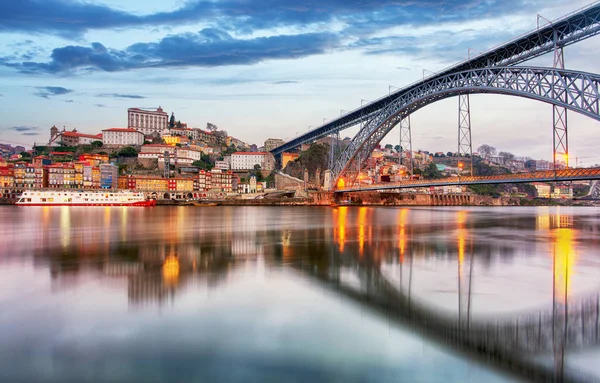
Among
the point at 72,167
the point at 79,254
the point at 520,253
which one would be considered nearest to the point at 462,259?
the point at 520,253

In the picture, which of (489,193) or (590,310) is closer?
(590,310)

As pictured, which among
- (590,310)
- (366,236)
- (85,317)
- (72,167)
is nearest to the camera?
(85,317)

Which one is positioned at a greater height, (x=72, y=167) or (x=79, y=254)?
(x=72, y=167)

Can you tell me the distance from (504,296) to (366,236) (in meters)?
11.1

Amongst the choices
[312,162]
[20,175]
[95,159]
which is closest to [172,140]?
[95,159]

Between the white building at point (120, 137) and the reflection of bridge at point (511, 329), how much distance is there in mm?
103654

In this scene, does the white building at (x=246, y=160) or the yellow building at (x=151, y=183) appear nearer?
the yellow building at (x=151, y=183)

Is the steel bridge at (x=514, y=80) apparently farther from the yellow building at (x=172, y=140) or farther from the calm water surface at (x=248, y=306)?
the yellow building at (x=172, y=140)

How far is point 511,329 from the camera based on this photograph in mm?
6117

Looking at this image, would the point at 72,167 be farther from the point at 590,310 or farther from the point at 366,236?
the point at 590,310

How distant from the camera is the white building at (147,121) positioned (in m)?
120

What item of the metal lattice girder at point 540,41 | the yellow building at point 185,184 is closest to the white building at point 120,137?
the yellow building at point 185,184

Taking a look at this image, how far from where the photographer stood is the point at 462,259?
40.5 feet

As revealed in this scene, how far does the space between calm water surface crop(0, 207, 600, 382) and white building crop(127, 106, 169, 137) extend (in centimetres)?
11213
